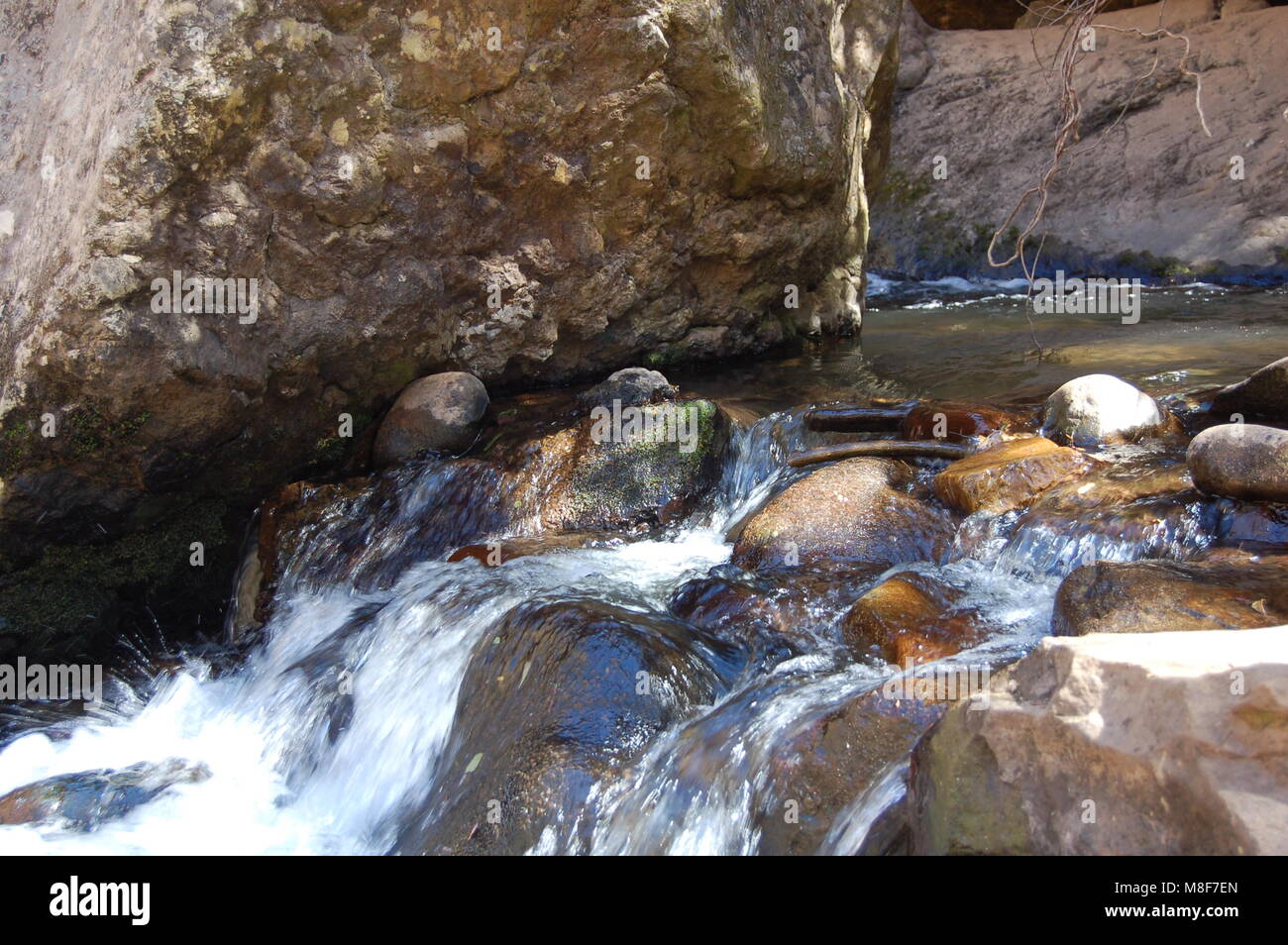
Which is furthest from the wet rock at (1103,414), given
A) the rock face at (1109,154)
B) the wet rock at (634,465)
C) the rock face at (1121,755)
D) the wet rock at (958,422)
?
the rock face at (1109,154)

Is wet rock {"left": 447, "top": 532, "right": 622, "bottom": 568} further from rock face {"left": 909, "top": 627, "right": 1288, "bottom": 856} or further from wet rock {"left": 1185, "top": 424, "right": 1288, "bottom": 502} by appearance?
rock face {"left": 909, "top": 627, "right": 1288, "bottom": 856}

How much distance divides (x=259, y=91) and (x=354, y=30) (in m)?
0.55

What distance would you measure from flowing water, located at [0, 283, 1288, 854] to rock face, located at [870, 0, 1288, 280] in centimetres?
490

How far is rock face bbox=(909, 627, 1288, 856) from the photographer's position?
5.69 ft

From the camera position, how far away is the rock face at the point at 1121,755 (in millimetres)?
1735

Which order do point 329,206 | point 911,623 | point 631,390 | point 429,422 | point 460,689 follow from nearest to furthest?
1. point 911,623
2. point 460,689
3. point 329,206
4. point 429,422
5. point 631,390

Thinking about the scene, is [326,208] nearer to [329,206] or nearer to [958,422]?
[329,206]

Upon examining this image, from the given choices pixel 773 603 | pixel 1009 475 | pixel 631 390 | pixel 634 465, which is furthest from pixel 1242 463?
pixel 631 390

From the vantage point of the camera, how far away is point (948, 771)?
82.4 inches

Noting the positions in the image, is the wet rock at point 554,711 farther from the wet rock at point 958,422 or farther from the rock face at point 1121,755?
the wet rock at point 958,422

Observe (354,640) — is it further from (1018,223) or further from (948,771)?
(1018,223)

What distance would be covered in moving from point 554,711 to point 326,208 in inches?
113

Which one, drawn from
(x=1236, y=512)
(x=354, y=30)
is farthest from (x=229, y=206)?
(x=1236, y=512)

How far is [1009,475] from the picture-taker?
4176 mm
